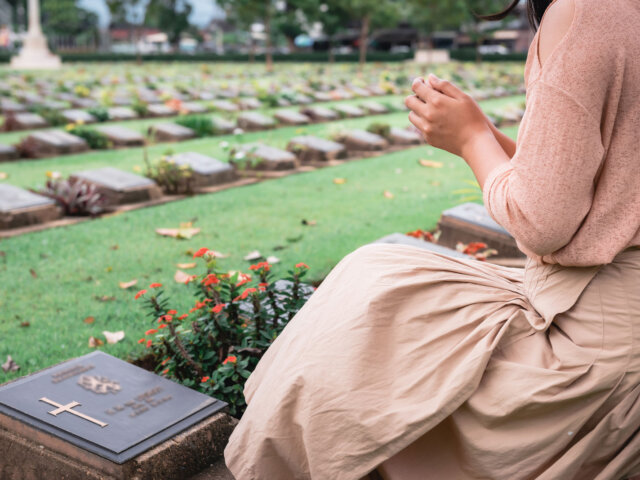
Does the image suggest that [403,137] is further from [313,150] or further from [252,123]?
[252,123]

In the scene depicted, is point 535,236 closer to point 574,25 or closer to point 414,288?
point 414,288

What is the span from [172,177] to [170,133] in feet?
10.1

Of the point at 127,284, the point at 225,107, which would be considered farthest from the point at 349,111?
the point at 127,284

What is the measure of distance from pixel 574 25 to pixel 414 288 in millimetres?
637

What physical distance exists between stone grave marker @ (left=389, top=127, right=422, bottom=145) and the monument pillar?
86.2 feet

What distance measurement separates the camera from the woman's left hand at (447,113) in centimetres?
159

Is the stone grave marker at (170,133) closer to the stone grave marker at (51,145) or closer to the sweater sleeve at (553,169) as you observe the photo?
the stone grave marker at (51,145)

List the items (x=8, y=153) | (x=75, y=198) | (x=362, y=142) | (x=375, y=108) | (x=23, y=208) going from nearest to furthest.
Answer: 1. (x=23, y=208)
2. (x=75, y=198)
3. (x=8, y=153)
4. (x=362, y=142)
5. (x=375, y=108)

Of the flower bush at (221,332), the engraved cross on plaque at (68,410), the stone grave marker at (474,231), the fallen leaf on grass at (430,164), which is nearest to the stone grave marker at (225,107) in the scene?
the fallen leaf on grass at (430,164)

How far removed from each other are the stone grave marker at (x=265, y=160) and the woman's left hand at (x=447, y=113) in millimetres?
5291

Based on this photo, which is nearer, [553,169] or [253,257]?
[553,169]

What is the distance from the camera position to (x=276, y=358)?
159 centimetres

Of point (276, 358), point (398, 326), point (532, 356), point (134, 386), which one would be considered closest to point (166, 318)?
point (134, 386)

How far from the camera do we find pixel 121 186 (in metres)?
5.60
